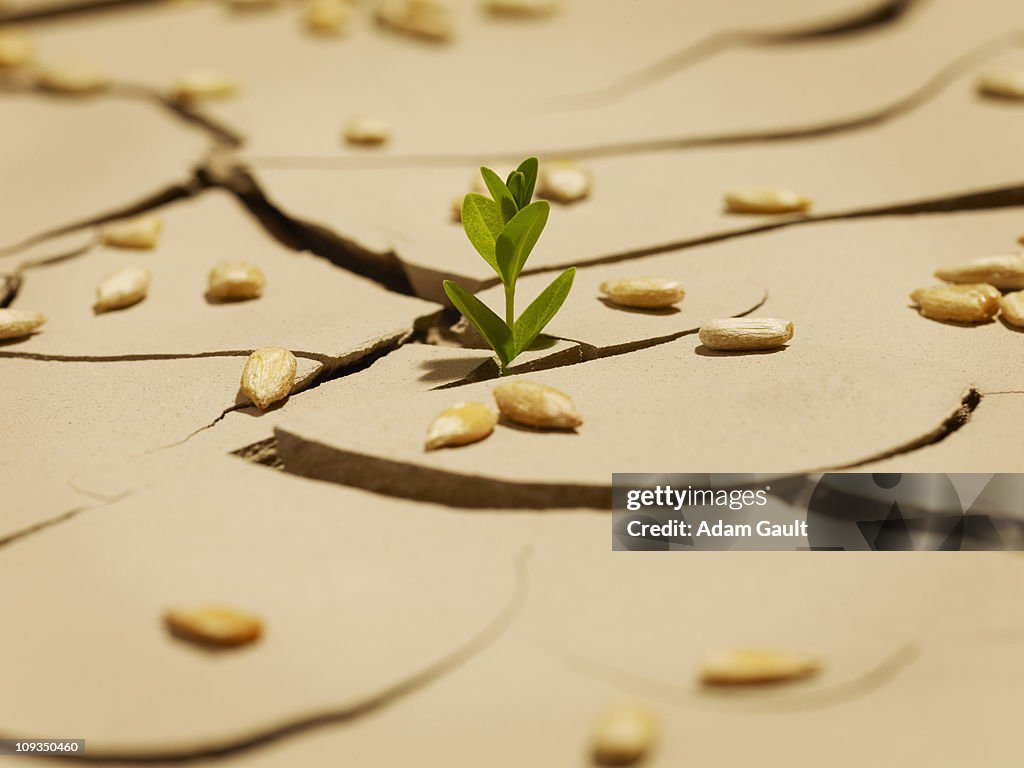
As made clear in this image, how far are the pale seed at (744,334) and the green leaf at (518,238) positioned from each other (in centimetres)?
28

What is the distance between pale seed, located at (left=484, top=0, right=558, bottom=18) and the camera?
10.6 ft

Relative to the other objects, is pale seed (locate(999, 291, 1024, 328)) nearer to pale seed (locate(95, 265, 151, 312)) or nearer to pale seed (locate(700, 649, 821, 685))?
pale seed (locate(700, 649, 821, 685))

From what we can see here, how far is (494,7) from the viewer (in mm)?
3281

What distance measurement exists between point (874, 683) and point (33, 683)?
846mm

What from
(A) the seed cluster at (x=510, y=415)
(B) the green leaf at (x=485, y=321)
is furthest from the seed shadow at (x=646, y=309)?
(A) the seed cluster at (x=510, y=415)

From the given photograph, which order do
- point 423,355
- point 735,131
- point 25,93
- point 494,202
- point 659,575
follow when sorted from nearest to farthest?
1. point 659,575
2. point 494,202
3. point 423,355
4. point 735,131
5. point 25,93

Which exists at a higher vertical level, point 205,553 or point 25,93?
point 25,93

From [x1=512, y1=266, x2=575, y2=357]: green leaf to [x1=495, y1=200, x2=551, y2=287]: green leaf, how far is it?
0.16 feet

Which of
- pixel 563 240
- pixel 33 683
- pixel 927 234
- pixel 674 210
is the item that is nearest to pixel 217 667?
pixel 33 683

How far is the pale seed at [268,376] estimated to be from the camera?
169 centimetres

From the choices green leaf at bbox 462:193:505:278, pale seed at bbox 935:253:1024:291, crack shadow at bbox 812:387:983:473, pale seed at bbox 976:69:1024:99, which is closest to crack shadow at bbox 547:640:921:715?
crack shadow at bbox 812:387:983:473

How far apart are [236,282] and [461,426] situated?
68 cm

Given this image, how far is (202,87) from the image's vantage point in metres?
2.88

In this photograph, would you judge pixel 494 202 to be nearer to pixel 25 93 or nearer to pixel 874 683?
pixel 874 683
